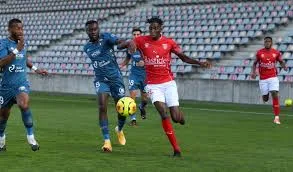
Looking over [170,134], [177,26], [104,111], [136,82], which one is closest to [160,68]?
[170,134]

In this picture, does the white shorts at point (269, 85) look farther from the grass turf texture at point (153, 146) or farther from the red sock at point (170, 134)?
the red sock at point (170, 134)

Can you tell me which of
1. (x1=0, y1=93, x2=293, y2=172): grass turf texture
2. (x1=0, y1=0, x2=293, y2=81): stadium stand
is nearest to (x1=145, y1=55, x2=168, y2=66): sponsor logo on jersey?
(x1=0, y1=93, x2=293, y2=172): grass turf texture

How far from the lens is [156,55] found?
1075cm

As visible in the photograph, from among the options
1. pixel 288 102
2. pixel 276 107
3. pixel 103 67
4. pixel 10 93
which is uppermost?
pixel 103 67

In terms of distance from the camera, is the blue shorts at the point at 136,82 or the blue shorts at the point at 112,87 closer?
the blue shorts at the point at 112,87

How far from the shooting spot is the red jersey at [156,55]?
1073 cm

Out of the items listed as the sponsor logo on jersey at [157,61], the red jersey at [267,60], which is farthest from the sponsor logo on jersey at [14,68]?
the red jersey at [267,60]

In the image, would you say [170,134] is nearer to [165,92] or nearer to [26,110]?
[165,92]

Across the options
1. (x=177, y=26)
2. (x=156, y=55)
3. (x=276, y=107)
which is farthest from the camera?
(x=177, y=26)

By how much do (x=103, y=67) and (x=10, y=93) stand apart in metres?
1.98

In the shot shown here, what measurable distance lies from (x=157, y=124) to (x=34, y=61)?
25.5m

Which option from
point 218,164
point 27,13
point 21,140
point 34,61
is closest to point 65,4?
point 27,13

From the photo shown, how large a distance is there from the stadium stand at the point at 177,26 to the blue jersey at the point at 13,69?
1844cm

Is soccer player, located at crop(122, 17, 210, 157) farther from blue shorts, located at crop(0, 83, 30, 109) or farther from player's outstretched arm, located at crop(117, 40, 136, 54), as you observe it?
blue shorts, located at crop(0, 83, 30, 109)
